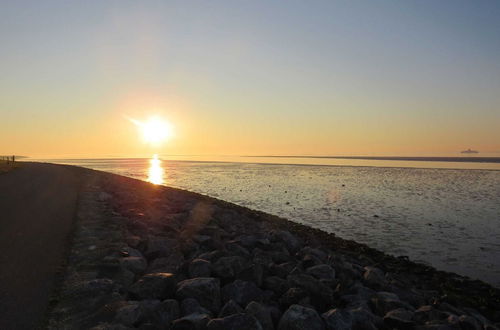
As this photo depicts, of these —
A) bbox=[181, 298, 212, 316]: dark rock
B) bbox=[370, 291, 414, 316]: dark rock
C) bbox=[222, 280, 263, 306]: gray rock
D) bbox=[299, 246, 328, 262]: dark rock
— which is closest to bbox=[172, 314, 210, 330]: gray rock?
bbox=[181, 298, 212, 316]: dark rock

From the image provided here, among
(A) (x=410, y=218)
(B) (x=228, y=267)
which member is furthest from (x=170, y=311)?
(A) (x=410, y=218)

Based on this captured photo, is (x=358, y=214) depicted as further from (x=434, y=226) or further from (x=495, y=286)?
(x=495, y=286)

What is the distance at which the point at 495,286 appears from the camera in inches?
434

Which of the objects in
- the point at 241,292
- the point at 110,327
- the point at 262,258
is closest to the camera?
the point at 110,327

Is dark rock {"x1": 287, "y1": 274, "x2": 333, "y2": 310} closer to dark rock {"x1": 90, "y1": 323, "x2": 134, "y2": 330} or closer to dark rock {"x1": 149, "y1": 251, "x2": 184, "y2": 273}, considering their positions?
dark rock {"x1": 149, "y1": 251, "x2": 184, "y2": 273}

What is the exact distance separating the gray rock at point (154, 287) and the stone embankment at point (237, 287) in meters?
0.02

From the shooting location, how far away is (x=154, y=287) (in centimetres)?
717

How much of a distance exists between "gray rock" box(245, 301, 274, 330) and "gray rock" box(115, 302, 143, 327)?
1854mm

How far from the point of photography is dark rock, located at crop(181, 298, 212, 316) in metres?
6.44

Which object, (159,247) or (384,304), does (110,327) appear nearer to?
(159,247)

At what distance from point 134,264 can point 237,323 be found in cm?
376

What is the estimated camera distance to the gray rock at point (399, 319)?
264 inches

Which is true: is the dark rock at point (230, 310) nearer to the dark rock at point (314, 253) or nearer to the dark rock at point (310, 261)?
the dark rock at point (310, 261)

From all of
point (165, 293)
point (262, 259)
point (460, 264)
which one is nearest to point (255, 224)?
point (262, 259)
